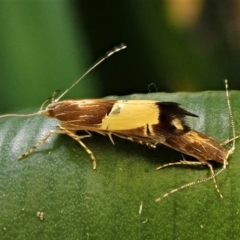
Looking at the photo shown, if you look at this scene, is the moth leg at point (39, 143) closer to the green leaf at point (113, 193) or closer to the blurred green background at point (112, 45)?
the green leaf at point (113, 193)

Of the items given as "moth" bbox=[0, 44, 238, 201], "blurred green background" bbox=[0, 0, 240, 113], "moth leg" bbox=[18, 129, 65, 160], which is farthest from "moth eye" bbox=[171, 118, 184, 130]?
"blurred green background" bbox=[0, 0, 240, 113]

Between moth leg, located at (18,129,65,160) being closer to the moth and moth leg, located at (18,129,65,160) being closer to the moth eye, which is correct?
the moth

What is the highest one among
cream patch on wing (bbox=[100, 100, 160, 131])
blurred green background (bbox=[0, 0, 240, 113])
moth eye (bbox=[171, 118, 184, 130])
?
cream patch on wing (bbox=[100, 100, 160, 131])

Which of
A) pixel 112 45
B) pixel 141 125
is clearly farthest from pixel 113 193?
pixel 112 45

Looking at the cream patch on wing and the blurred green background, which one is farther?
the blurred green background

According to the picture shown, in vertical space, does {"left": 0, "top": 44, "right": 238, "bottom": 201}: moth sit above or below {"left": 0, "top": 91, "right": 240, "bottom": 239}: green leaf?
above

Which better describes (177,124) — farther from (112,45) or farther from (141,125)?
(112,45)

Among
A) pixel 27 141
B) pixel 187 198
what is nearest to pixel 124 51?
pixel 27 141

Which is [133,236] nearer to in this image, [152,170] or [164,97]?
[152,170]
